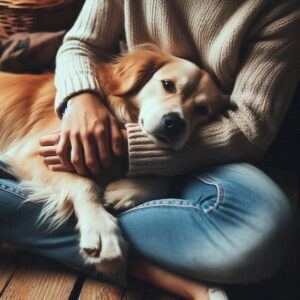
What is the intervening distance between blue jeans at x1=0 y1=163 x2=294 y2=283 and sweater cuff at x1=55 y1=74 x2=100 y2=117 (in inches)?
9.6

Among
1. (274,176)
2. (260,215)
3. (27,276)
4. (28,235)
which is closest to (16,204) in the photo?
(28,235)

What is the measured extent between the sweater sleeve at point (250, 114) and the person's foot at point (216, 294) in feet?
0.94

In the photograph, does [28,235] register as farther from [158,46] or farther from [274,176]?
[274,176]

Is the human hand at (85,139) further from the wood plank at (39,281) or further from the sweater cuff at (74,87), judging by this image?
the wood plank at (39,281)

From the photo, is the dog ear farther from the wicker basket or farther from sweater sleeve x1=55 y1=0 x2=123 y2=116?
the wicker basket

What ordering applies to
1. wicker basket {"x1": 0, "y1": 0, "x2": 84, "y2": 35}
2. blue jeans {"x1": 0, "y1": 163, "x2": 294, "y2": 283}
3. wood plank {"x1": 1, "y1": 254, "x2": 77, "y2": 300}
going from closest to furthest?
blue jeans {"x1": 0, "y1": 163, "x2": 294, "y2": 283} → wood plank {"x1": 1, "y1": 254, "x2": 77, "y2": 300} → wicker basket {"x1": 0, "y1": 0, "x2": 84, "y2": 35}

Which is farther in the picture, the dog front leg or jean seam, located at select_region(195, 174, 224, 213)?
the dog front leg

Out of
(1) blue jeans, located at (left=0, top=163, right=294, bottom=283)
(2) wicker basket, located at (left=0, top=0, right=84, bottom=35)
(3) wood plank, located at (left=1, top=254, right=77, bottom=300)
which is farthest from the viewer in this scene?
(2) wicker basket, located at (left=0, top=0, right=84, bottom=35)

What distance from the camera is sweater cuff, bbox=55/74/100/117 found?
1215 mm

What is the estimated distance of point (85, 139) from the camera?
114cm

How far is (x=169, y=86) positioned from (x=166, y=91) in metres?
0.02

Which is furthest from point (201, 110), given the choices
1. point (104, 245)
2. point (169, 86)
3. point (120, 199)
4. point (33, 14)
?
point (33, 14)

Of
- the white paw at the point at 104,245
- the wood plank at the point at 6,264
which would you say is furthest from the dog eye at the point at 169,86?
the wood plank at the point at 6,264

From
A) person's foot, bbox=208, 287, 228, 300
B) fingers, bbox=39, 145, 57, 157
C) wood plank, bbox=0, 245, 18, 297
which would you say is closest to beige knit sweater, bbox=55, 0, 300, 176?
fingers, bbox=39, 145, 57, 157
